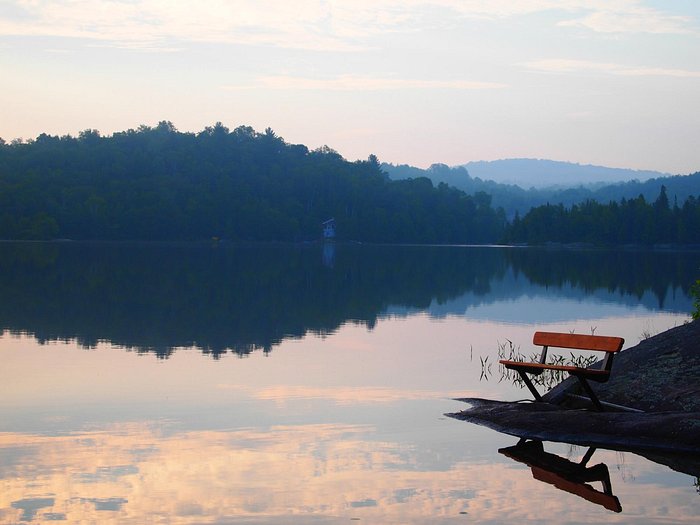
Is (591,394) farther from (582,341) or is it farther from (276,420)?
(276,420)

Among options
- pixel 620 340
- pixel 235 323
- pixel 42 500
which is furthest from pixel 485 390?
pixel 235 323

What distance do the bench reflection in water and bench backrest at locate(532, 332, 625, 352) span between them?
75.3 inches

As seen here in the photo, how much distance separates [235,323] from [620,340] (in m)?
22.2

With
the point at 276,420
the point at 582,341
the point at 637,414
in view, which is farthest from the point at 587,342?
the point at 276,420

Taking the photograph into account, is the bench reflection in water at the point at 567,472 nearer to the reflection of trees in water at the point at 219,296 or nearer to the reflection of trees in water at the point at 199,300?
the reflection of trees in water at the point at 199,300

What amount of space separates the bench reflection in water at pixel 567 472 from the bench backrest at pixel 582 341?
1.91m

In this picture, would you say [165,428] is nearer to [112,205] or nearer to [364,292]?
[364,292]

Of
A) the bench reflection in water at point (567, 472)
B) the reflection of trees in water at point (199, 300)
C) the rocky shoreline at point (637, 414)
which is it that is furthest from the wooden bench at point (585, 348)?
the reflection of trees in water at point (199, 300)

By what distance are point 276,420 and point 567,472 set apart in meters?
5.79

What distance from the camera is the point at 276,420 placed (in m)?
18.9

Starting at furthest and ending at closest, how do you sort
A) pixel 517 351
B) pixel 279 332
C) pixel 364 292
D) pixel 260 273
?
pixel 260 273 < pixel 364 292 < pixel 279 332 < pixel 517 351

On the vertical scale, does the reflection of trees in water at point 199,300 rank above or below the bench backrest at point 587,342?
below

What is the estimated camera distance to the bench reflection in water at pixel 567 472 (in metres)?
13.9

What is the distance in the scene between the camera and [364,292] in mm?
56906
